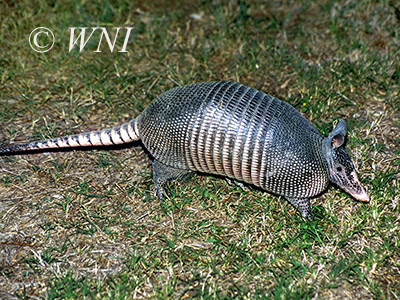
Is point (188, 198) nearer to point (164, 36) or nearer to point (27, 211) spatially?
point (27, 211)

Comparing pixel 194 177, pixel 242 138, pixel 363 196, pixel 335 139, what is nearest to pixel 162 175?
pixel 194 177

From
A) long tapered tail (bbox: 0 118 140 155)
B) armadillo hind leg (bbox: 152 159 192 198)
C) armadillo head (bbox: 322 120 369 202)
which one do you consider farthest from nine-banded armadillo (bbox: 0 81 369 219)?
long tapered tail (bbox: 0 118 140 155)

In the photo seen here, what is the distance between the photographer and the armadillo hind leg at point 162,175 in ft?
17.7

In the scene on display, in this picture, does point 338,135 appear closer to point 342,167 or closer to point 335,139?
point 335,139

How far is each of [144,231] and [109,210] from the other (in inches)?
20.1

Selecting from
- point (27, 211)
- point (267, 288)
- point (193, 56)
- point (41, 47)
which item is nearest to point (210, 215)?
point (267, 288)

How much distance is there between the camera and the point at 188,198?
5.36 m

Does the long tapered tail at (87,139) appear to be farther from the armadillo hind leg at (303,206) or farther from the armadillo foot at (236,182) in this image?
the armadillo hind leg at (303,206)

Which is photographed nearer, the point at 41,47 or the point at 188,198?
the point at 188,198

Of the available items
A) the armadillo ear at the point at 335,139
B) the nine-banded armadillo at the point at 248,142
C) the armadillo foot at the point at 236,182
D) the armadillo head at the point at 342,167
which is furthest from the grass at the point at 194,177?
the armadillo ear at the point at 335,139

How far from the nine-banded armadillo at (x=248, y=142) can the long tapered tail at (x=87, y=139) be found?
0.90 feet

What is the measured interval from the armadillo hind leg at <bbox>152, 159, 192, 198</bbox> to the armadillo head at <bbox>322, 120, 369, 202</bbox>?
155 centimetres

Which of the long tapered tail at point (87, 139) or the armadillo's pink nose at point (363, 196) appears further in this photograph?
the long tapered tail at point (87, 139)

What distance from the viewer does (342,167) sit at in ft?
16.4
